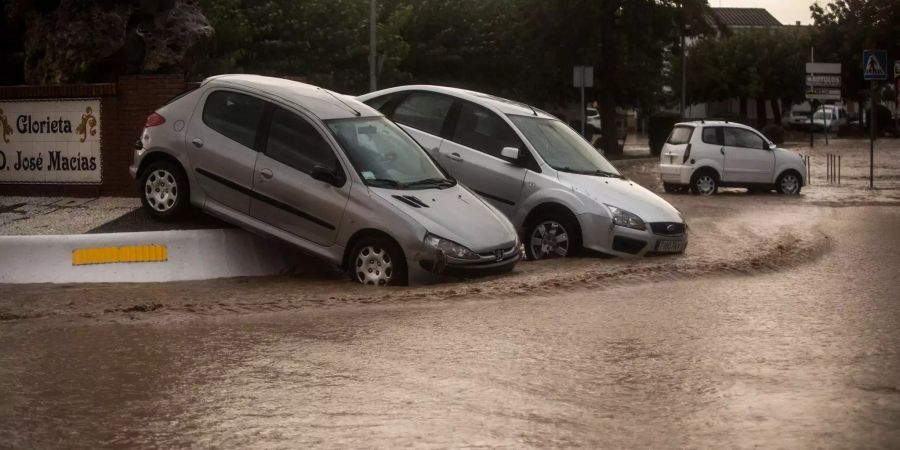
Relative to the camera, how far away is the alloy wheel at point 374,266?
12.9 m

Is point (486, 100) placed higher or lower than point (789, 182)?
higher

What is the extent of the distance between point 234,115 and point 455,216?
8.56 ft

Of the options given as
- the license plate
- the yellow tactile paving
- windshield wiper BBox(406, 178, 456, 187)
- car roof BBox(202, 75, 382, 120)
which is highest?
car roof BBox(202, 75, 382, 120)

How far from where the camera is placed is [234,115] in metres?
14.2

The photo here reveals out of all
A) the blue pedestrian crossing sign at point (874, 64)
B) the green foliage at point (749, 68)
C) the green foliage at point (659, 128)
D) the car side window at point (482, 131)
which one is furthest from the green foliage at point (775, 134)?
the car side window at point (482, 131)

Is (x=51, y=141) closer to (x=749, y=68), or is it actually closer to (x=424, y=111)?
(x=424, y=111)

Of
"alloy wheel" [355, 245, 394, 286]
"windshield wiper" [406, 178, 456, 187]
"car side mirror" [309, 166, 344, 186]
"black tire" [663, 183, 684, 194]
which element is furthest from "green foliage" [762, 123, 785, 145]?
"alloy wheel" [355, 245, 394, 286]

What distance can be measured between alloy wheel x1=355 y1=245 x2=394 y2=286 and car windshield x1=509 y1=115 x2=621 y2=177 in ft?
10.9

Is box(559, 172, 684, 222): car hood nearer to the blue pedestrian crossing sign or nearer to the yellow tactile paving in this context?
the yellow tactile paving

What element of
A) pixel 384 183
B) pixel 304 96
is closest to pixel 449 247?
pixel 384 183

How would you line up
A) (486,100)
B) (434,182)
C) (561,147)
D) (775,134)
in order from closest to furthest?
1. (434,182)
2. (561,147)
3. (486,100)
4. (775,134)

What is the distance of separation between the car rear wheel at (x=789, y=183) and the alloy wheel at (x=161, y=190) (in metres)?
18.7

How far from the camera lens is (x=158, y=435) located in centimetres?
687

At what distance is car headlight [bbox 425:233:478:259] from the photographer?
41.6 feet
